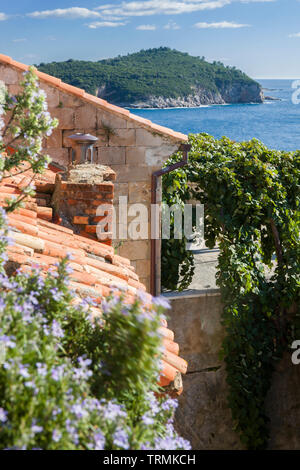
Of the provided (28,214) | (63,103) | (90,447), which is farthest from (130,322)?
(63,103)

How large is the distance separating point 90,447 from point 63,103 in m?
5.24

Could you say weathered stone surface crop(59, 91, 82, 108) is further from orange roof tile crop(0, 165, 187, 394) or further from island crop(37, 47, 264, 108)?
island crop(37, 47, 264, 108)

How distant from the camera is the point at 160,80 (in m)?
65.6

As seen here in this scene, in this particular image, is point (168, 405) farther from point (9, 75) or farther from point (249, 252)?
point (249, 252)

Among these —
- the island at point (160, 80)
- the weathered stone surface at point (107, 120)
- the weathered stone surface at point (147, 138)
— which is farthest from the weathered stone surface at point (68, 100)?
the island at point (160, 80)

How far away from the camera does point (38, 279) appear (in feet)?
7.61

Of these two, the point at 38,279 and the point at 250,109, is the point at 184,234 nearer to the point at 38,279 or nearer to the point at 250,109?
the point at 38,279

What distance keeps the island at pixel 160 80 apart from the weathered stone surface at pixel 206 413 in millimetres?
33254

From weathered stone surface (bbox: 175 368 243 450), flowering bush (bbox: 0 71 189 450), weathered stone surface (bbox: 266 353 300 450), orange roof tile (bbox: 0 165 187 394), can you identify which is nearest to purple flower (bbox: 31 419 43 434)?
flowering bush (bbox: 0 71 189 450)

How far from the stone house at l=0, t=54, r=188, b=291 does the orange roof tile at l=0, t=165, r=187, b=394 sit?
62.0 inches

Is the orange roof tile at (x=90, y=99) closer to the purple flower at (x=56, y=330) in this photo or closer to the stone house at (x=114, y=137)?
the stone house at (x=114, y=137)

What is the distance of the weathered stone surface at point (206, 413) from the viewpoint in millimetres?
7266

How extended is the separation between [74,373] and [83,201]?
108 inches

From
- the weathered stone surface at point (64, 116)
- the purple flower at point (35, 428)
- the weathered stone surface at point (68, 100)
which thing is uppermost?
the weathered stone surface at point (68, 100)
